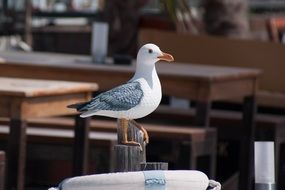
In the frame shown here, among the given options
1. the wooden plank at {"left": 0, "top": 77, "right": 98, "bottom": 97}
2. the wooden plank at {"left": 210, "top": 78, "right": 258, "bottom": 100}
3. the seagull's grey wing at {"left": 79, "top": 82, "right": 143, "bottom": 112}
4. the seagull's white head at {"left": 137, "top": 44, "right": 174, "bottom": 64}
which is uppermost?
the wooden plank at {"left": 210, "top": 78, "right": 258, "bottom": 100}

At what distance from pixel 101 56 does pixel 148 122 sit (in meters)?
0.62

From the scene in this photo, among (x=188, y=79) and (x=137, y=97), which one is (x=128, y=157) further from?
(x=188, y=79)

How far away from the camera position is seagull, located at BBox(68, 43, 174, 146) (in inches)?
149

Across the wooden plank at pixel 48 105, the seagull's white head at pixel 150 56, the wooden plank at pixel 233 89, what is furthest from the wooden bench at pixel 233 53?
the seagull's white head at pixel 150 56

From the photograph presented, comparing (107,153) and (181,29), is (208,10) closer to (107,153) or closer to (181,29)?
(181,29)

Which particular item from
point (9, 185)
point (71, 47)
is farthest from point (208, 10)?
point (9, 185)

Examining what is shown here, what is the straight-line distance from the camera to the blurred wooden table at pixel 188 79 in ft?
23.0

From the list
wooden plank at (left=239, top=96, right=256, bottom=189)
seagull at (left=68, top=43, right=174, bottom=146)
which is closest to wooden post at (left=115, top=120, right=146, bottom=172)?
seagull at (left=68, top=43, right=174, bottom=146)

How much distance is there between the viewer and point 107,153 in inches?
253

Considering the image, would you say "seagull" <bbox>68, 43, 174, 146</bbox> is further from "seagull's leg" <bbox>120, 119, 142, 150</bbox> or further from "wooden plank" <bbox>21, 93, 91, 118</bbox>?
"wooden plank" <bbox>21, 93, 91, 118</bbox>

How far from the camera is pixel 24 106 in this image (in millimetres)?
A: 5664

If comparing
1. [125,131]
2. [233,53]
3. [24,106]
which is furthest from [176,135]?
[125,131]

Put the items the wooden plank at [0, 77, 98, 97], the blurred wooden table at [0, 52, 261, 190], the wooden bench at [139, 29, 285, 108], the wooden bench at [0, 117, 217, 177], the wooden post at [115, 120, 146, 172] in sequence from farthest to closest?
the wooden bench at [139, 29, 285, 108]
the blurred wooden table at [0, 52, 261, 190]
the wooden bench at [0, 117, 217, 177]
the wooden plank at [0, 77, 98, 97]
the wooden post at [115, 120, 146, 172]

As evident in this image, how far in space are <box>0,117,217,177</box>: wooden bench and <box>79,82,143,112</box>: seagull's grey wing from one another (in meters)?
2.52
